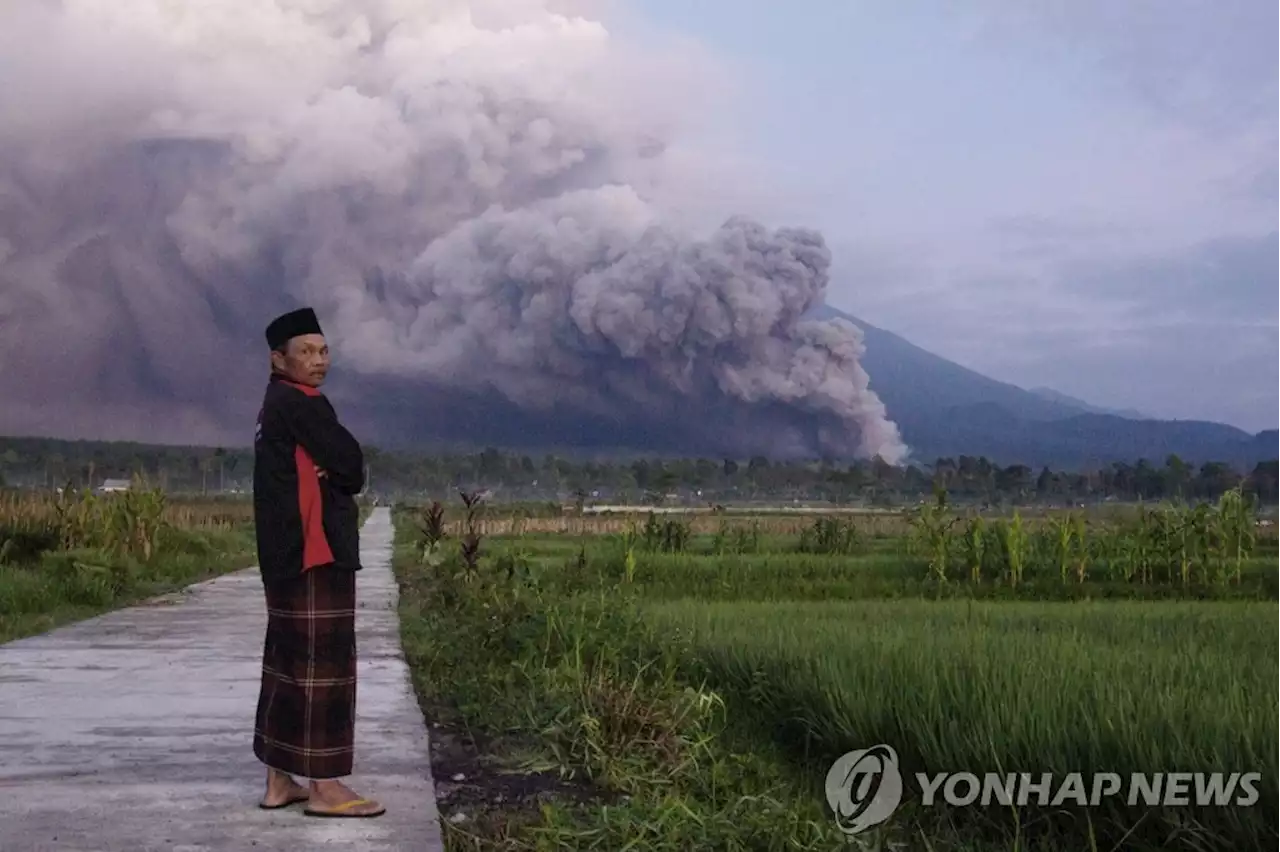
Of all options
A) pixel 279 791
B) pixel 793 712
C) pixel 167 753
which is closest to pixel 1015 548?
pixel 793 712

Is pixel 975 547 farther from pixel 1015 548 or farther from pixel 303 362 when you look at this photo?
pixel 303 362

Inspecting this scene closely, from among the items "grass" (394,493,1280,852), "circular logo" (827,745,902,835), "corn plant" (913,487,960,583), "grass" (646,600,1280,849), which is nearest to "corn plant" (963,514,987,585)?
"corn plant" (913,487,960,583)

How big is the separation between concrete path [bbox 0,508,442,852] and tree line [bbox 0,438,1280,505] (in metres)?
96.5

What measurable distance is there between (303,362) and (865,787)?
97.9 inches

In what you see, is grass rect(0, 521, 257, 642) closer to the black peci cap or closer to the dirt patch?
the dirt patch

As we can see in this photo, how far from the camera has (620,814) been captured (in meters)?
4.14

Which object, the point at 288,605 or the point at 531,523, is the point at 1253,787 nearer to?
the point at 288,605

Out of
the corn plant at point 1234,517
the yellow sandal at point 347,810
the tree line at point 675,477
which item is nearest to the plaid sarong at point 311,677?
the yellow sandal at point 347,810

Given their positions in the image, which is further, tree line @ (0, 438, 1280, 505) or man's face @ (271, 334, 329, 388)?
tree line @ (0, 438, 1280, 505)

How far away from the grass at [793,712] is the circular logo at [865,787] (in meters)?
0.06

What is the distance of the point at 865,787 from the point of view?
488cm

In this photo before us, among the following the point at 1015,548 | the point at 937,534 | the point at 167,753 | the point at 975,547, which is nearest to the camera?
the point at 167,753

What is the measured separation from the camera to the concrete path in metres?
4.03

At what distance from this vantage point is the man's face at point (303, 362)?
14.4 ft
